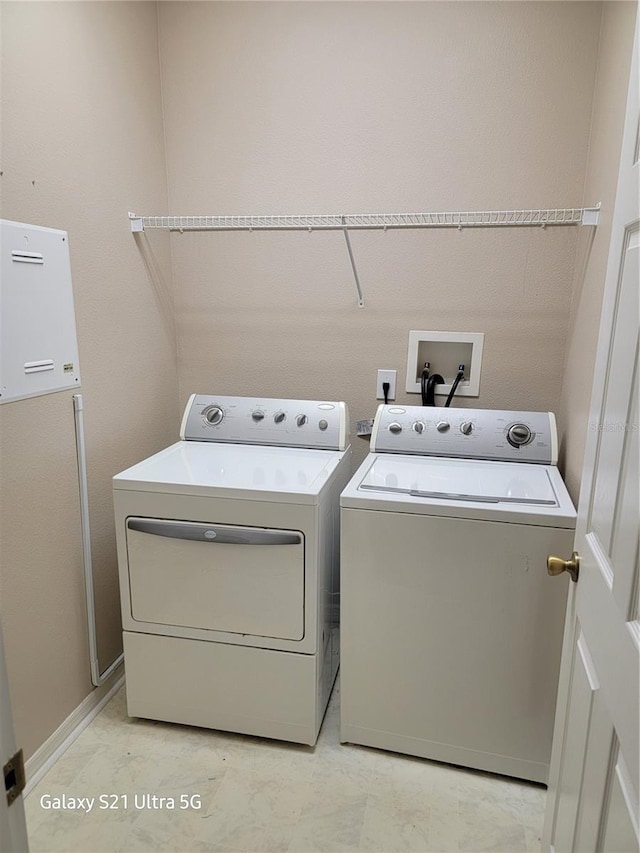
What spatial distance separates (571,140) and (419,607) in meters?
1.69

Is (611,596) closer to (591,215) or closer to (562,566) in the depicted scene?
(562,566)

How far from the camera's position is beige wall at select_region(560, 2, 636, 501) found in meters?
1.59

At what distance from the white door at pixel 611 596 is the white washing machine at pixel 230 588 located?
30.1 inches

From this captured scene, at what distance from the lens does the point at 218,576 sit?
5.70 feet

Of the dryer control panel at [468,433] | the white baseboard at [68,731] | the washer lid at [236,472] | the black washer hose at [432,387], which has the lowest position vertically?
the white baseboard at [68,731]

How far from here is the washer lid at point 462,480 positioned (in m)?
1.63

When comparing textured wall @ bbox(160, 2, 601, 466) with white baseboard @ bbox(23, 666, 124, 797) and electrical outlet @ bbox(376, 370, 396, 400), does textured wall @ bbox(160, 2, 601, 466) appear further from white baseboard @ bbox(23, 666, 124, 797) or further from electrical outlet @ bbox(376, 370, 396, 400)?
white baseboard @ bbox(23, 666, 124, 797)

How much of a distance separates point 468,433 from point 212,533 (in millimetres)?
973

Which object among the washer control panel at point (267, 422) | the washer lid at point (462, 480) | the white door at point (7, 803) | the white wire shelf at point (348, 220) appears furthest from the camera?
the washer control panel at point (267, 422)

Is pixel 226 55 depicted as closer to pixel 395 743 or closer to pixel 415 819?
pixel 395 743

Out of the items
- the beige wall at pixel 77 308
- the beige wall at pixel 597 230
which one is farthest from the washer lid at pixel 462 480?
the beige wall at pixel 77 308

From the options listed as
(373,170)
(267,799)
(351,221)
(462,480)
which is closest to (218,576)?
(267,799)

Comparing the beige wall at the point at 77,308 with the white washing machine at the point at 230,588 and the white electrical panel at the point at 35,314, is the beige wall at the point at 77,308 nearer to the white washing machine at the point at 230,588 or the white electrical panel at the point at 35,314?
the white electrical panel at the point at 35,314

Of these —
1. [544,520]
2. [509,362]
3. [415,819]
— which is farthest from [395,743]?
[509,362]
